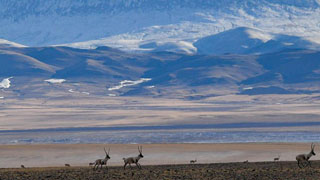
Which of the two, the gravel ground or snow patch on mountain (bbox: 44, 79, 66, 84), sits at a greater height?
snow patch on mountain (bbox: 44, 79, 66, 84)

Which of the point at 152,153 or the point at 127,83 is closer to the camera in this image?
the point at 152,153

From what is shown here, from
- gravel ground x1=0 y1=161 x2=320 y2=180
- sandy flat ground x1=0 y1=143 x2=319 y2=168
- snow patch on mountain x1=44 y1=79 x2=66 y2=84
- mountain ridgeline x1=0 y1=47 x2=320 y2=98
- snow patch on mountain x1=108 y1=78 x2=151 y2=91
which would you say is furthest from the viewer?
snow patch on mountain x1=44 y1=79 x2=66 y2=84

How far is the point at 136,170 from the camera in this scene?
31.1 m

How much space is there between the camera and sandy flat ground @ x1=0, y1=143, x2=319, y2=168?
133ft

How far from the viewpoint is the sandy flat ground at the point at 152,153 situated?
40.6 m

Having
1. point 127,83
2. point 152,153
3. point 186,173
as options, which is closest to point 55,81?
point 127,83

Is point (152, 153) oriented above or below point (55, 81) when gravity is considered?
below

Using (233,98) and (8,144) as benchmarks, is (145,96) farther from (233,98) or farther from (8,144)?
(8,144)

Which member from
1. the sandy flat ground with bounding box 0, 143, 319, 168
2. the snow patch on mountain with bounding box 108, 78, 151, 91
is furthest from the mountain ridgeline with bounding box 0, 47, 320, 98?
the sandy flat ground with bounding box 0, 143, 319, 168

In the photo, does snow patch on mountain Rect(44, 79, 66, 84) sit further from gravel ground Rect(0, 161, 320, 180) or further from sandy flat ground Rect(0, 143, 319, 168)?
gravel ground Rect(0, 161, 320, 180)

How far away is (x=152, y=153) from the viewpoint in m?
44.5

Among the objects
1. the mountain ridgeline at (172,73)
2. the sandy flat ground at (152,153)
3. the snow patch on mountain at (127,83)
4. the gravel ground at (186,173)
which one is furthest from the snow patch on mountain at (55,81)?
the gravel ground at (186,173)

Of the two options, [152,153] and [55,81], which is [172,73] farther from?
[152,153]

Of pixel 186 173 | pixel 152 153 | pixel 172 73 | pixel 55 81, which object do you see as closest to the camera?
pixel 186 173
